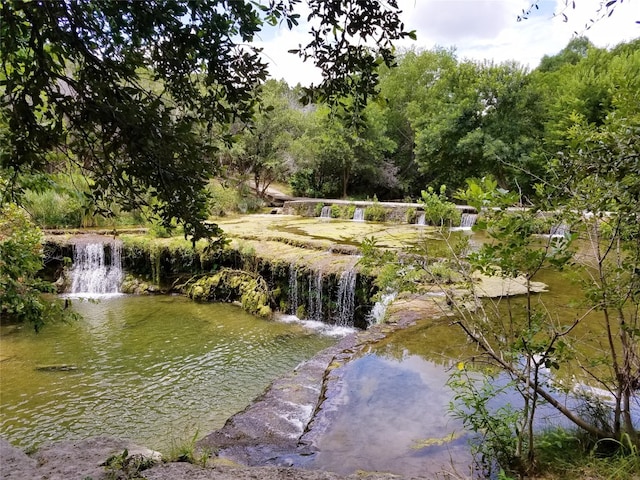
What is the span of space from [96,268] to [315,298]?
21.1 ft

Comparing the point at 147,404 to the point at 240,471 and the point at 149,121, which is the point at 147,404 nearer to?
the point at 240,471

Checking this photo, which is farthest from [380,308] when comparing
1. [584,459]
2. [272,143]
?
[272,143]

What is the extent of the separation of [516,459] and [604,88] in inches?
804

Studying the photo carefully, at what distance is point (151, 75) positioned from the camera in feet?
7.06

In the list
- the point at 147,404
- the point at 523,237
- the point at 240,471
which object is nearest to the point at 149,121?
the point at 523,237

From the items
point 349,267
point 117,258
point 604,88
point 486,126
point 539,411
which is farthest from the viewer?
point 486,126

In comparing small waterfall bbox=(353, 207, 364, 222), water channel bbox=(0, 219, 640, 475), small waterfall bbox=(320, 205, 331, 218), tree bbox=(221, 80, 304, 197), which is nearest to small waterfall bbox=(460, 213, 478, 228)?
small waterfall bbox=(353, 207, 364, 222)

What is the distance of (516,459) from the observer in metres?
2.70

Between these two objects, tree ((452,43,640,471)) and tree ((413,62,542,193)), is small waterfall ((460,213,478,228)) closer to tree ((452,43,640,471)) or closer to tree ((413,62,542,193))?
tree ((413,62,542,193))

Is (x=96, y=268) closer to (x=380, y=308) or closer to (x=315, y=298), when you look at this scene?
(x=315, y=298)

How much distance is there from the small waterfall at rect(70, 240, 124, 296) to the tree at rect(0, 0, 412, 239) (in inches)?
395

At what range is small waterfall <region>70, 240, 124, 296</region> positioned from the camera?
11258mm

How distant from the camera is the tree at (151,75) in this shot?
1736 millimetres

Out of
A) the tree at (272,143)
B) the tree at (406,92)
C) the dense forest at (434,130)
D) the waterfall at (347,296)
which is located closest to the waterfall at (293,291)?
the waterfall at (347,296)
